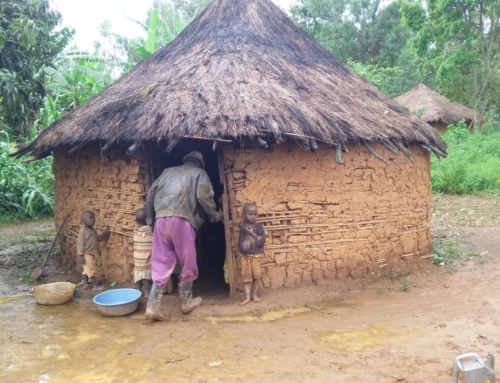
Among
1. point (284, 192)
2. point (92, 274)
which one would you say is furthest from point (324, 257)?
point (92, 274)

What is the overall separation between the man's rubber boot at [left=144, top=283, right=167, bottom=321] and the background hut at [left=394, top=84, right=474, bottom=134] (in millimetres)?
16160

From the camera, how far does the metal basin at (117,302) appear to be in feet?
16.3

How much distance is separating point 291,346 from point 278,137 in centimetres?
213

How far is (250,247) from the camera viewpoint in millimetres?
5223

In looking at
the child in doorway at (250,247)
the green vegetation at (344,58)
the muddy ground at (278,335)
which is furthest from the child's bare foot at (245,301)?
the green vegetation at (344,58)

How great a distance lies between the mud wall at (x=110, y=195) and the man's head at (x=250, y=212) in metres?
1.33

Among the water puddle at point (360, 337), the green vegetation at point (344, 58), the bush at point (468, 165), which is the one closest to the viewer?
the water puddle at point (360, 337)

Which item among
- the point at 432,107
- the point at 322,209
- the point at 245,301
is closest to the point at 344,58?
the point at 432,107

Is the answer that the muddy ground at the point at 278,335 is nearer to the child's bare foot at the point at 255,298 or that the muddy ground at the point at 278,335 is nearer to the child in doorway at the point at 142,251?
the child's bare foot at the point at 255,298

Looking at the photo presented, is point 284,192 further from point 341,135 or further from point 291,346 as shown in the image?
point 291,346

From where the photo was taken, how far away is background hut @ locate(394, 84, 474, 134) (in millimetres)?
19250

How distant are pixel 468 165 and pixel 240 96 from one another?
37.3 ft

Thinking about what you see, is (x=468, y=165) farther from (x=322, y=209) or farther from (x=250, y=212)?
(x=250, y=212)

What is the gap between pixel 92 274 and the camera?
6.00 meters
